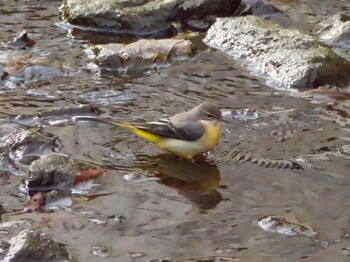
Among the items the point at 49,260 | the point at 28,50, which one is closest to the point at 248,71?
the point at 28,50

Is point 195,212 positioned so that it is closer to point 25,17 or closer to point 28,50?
point 28,50

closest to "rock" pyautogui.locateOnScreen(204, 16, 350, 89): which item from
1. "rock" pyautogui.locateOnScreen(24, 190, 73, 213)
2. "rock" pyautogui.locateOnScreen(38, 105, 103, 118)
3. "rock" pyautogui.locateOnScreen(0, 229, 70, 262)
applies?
"rock" pyautogui.locateOnScreen(38, 105, 103, 118)

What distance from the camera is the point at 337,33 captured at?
10898 mm

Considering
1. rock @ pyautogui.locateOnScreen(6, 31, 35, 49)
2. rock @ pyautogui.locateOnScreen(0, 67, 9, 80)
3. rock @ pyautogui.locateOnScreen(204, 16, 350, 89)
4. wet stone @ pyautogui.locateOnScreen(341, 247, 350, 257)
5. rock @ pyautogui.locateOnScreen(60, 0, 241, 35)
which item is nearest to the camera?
wet stone @ pyautogui.locateOnScreen(341, 247, 350, 257)

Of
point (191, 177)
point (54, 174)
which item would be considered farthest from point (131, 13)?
point (54, 174)

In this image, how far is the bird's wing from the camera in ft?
25.4

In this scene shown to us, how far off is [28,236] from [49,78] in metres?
4.03

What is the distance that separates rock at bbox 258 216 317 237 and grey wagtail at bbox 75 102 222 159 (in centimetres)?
132

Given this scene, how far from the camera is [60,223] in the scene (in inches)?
257

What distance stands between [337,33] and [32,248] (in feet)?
20.2

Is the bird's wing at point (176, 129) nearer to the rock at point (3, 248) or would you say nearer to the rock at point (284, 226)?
the rock at point (284, 226)

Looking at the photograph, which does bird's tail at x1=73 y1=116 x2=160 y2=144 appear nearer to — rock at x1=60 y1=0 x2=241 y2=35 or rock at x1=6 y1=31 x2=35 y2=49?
rock at x1=6 y1=31 x2=35 y2=49

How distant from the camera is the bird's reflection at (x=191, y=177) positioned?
7062mm

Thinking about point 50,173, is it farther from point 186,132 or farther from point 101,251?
point 186,132
